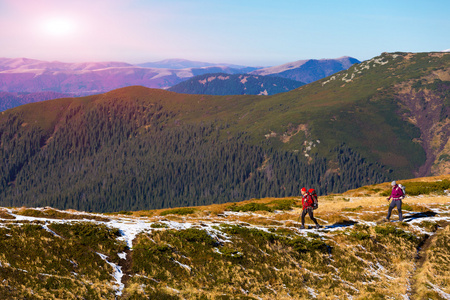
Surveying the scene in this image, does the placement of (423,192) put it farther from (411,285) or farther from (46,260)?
(46,260)

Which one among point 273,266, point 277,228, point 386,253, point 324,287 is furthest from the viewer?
point 277,228

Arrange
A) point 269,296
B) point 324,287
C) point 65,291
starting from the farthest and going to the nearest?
point 324,287
point 269,296
point 65,291

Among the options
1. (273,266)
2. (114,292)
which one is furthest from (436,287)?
(114,292)

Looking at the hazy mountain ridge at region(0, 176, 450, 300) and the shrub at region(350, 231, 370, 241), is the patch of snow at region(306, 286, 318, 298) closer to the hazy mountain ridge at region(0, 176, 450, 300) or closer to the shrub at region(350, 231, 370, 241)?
the hazy mountain ridge at region(0, 176, 450, 300)

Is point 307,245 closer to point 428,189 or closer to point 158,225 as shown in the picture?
point 158,225

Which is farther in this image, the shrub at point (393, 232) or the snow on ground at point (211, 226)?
the shrub at point (393, 232)

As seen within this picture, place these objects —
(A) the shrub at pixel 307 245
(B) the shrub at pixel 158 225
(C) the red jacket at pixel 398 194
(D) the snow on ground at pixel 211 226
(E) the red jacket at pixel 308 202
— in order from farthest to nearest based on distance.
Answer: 1. (C) the red jacket at pixel 398 194
2. (E) the red jacket at pixel 308 202
3. (B) the shrub at pixel 158 225
4. (A) the shrub at pixel 307 245
5. (D) the snow on ground at pixel 211 226

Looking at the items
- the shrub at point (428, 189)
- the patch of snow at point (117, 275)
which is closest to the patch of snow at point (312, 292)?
the patch of snow at point (117, 275)

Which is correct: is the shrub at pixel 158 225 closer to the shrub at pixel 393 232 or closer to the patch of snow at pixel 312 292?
the patch of snow at pixel 312 292

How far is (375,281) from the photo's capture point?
71.6 feet

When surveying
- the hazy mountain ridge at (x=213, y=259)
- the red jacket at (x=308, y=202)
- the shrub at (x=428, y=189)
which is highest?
the red jacket at (x=308, y=202)

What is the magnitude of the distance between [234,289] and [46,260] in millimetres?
11100

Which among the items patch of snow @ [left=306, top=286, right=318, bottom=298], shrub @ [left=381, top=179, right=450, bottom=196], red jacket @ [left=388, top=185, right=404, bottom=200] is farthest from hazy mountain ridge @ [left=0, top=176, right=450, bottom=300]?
shrub @ [left=381, top=179, right=450, bottom=196]

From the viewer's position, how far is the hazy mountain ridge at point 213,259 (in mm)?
18875
